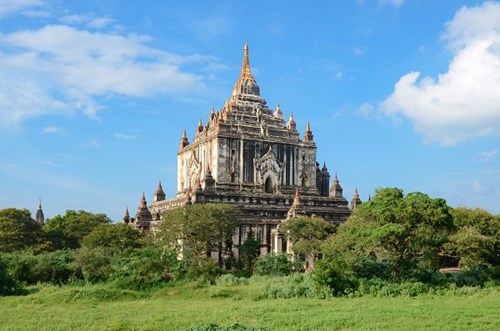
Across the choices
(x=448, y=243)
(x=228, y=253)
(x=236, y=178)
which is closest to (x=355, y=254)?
(x=448, y=243)

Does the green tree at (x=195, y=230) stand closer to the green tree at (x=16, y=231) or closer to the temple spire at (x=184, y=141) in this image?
the green tree at (x=16, y=231)

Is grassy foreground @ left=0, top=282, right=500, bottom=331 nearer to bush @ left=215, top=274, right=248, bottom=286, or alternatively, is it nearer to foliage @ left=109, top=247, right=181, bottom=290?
bush @ left=215, top=274, right=248, bottom=286

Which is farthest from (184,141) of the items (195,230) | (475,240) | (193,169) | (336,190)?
(475,240)

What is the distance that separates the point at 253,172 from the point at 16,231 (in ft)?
81.0

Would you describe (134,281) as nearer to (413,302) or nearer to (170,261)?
(170,261)

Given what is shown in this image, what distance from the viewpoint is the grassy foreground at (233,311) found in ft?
85.0

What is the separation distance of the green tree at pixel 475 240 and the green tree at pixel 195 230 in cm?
1745

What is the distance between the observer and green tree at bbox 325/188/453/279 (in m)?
37.2

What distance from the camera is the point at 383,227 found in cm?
3672

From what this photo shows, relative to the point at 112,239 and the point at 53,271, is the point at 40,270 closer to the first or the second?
the point at 53,271

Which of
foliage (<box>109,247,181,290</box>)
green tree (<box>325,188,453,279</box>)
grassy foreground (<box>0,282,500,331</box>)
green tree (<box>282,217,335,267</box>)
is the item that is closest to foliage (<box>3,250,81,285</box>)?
foliage (<box>109,247,181,290</box>)

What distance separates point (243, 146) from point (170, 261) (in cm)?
2557

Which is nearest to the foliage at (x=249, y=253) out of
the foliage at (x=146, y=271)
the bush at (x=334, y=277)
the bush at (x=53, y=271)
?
the foliage at (x=146, y=271)

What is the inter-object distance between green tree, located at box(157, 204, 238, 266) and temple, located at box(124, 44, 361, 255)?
34.5ft
